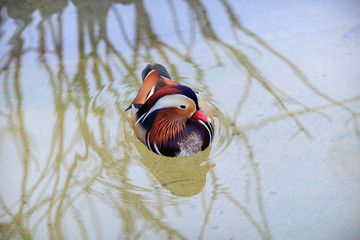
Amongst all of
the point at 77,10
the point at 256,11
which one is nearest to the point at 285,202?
the point at 256,11

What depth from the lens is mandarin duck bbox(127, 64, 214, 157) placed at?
2273 millimetres

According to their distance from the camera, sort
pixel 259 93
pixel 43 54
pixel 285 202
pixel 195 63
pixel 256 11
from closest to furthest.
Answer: pixel 285 202
pixel 259 93
pixel 195 63
pixel 43 54
pixel 256 11

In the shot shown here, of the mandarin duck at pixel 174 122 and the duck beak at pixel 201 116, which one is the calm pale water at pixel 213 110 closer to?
the mandarin duck at pixel 174 122

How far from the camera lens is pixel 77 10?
148 inches

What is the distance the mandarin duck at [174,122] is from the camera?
2273mm

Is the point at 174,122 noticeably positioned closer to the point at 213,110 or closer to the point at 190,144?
the point at 190,144

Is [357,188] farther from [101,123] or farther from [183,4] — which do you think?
[183,4]

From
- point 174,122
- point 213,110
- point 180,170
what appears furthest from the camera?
point 213,110

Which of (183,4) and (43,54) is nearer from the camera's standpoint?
(43,54)

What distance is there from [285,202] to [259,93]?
87cm

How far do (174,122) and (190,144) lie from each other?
0.55ft

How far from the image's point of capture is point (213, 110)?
2.58 metres

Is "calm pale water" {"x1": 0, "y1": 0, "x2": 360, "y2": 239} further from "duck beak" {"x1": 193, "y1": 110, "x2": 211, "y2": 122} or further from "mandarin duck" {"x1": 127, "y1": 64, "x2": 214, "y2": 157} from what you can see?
"duck beak" {"x1": 193, "y1": 110, "x2": 211, "y2": 122}

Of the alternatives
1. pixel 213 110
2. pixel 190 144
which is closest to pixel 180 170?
pixel 190 144
